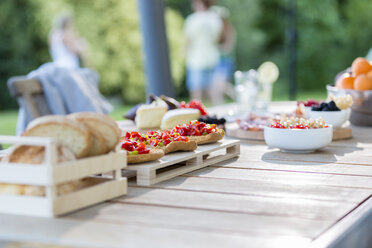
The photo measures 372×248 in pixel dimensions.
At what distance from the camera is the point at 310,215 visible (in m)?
1.01

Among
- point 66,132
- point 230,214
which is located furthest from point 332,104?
point 66,132

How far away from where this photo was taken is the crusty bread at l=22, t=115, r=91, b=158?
1030mm

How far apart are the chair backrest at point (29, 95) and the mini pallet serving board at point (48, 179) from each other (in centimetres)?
156

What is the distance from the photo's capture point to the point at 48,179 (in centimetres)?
95

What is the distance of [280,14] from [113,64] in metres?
4.10

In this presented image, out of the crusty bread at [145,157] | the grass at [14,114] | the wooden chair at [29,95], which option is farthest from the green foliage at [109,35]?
the crusty bread at [145,157]

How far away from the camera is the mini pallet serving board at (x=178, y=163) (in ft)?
4.09

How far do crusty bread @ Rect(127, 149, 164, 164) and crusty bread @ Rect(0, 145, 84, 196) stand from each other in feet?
0.72

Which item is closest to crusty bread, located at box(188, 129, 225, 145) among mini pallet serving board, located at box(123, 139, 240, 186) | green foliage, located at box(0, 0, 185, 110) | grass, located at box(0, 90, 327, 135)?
mini pallet serving board, located at box(123, 139, 240, 186)

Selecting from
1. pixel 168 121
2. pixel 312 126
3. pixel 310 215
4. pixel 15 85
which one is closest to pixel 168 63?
pixel 15 85

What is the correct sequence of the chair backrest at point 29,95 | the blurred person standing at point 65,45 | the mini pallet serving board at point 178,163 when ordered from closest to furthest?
the mini pallet serving board at point 178,163, the chair backrest at point 29,95, the blurred person standing at point 65,45

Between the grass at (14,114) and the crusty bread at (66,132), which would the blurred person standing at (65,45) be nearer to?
the grass at (14,114)

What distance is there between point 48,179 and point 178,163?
548mm

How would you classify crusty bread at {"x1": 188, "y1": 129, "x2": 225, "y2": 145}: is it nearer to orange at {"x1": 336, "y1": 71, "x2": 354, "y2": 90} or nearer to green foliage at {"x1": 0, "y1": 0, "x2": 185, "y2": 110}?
orange at {"x1": 336, "y1": 71, "x2": 354, "y2": 90}
